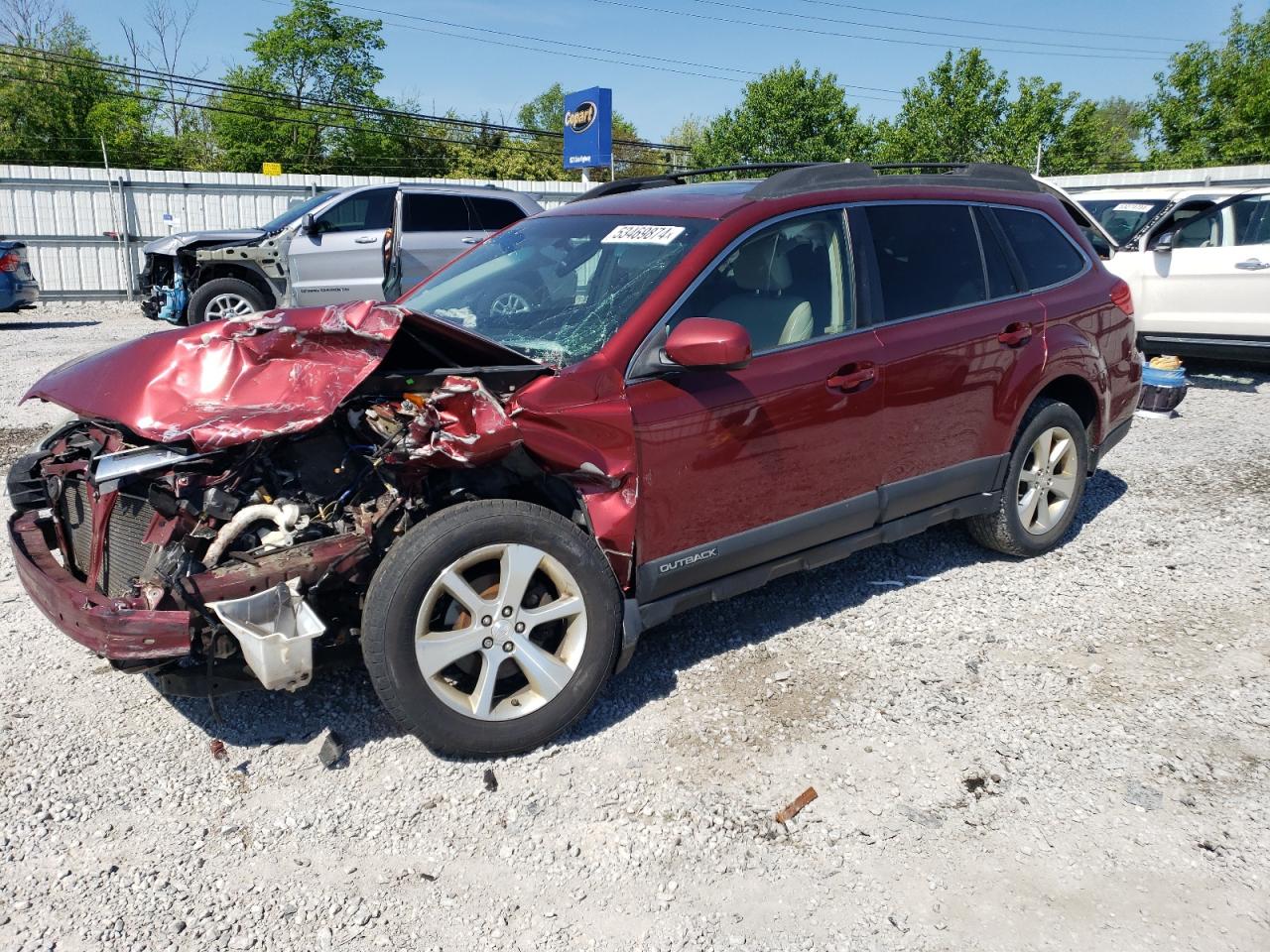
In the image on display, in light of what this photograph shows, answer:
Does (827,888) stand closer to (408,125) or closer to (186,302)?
(186,302)

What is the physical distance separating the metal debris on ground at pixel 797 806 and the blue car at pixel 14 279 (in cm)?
1450

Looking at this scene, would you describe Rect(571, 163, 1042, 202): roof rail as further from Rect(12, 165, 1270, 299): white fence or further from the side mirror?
Rect(12, 165, 1270, 299): white fence

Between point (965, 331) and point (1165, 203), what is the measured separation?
8.24 m

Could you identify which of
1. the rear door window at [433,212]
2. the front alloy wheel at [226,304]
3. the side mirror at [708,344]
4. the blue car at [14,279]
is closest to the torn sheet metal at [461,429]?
the side mirror at [708,344]

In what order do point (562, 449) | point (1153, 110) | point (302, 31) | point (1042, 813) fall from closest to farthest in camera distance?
point (1042, 813), point (562, 449), point (1153, 110), point (302, 31)

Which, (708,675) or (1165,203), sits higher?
(1165,203)

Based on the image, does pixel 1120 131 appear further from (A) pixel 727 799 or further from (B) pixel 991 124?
(A) pixel 727 799

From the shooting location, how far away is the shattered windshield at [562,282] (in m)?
3.48

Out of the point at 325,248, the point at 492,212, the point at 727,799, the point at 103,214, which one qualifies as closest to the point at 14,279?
the point at 325,248

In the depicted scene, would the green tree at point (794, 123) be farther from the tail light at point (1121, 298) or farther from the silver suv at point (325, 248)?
the tail light at point (1121, 298)

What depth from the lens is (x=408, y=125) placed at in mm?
45500

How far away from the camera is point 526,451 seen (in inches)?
123

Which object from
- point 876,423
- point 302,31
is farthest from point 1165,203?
point 302,31

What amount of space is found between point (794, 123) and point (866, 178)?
44080 mm
